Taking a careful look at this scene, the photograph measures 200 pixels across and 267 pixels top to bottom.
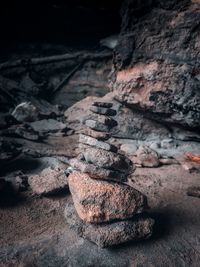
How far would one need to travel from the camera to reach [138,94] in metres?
4.23

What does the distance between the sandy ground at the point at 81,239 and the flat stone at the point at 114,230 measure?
0.07 m

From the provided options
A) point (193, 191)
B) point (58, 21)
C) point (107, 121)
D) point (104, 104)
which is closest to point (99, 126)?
point (107, 121)

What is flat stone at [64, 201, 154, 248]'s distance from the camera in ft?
7.68

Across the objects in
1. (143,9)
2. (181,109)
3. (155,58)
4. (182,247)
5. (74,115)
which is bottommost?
(182,247)

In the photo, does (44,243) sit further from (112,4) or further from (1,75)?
(112,4)

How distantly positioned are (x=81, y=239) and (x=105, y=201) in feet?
1.43

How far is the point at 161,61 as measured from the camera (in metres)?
3.98

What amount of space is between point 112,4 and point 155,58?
8.19 ft

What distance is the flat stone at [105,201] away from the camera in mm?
2410

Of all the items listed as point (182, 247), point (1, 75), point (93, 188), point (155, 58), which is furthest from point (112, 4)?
point (182, 247)

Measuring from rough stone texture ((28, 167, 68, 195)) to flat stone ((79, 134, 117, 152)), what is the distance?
89 centimetres

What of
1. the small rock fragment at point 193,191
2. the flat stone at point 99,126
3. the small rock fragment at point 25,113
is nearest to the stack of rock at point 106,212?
the small rock fragment at point 193,191

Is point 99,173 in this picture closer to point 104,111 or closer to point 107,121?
point 107,121

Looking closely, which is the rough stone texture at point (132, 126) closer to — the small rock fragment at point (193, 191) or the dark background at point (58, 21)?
the small rock fragment at point (193, 191)
